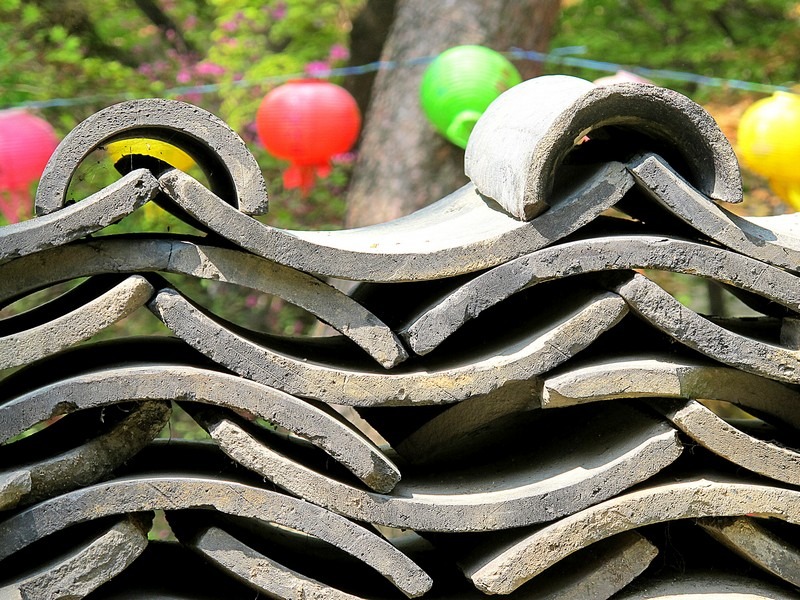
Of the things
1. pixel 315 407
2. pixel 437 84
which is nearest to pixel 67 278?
pixel 315 407

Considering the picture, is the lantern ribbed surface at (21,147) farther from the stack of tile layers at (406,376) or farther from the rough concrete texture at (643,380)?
the rough concrete texture at (643,380)

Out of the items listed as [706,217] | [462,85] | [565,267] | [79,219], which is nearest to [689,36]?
[462,85]

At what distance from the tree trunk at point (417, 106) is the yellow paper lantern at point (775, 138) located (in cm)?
122

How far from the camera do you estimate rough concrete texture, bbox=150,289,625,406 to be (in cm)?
131

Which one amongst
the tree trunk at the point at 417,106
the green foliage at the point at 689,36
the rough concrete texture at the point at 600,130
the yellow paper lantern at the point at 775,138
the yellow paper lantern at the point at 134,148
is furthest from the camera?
the green foliage at the point at 689,36

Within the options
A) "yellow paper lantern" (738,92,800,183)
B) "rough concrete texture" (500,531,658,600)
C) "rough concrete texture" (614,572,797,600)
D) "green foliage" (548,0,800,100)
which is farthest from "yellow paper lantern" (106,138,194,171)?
"green foliage" (548,0,800,100)

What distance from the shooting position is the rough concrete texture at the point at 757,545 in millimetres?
1459

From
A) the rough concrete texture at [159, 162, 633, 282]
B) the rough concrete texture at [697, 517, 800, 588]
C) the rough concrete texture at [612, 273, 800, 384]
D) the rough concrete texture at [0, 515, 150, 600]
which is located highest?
the rough concrete texture at [159, 162, 633, 282]

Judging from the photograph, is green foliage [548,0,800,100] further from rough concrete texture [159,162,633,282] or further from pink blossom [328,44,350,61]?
rough concrete texture [159,162,633,282]

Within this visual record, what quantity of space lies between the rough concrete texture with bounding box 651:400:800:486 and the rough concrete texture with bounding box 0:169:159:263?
874mm

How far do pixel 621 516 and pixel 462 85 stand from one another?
2956mm

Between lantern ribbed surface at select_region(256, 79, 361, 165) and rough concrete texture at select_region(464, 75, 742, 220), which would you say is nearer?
rough concrete texture at select_region(464, 75, 742, 220)

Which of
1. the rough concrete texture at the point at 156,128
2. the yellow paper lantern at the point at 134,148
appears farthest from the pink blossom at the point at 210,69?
the rough concrete texture at the point at 156,128

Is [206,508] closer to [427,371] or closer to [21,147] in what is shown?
[427,371]
